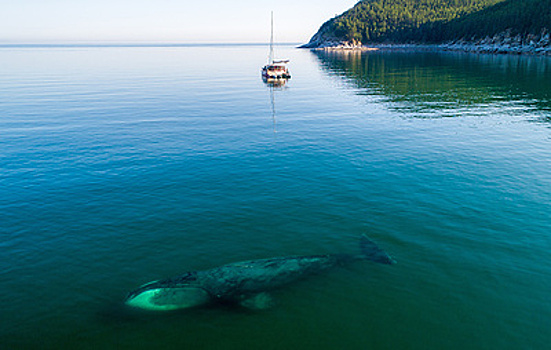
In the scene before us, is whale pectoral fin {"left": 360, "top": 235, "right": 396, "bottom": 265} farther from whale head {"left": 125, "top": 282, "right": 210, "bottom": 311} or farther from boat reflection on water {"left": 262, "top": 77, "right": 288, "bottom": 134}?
boat reflection on water {"left": 262, "top": 77, "right": 288, "bottom": 134}

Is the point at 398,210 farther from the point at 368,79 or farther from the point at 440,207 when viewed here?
the point at 368,79

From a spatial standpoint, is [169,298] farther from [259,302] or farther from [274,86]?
[274,86]

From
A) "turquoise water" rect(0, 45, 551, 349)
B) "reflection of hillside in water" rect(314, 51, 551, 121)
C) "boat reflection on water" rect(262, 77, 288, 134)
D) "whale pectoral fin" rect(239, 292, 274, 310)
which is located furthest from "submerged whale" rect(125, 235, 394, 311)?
"reflection of hillside in water" rect(314, 51, 551, 121)

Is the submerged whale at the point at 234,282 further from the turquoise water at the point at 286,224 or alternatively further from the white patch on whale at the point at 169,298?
the turquoise water at the point at 286,224

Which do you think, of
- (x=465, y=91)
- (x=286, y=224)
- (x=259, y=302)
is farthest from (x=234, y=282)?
(x=465, y=91)

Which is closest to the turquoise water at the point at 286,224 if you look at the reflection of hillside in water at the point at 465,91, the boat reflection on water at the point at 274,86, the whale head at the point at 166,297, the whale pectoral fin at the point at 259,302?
the whale pectoral fin at the point at 259,302

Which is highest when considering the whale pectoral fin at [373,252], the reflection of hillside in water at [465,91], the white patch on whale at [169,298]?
the reflection of hillside in water at [465,91]
